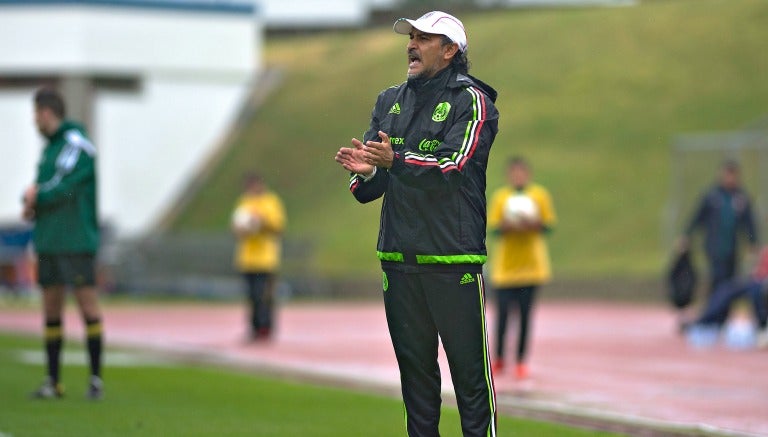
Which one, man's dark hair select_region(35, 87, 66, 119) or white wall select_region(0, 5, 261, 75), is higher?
white wall select_region(0, 5, 261, 75)

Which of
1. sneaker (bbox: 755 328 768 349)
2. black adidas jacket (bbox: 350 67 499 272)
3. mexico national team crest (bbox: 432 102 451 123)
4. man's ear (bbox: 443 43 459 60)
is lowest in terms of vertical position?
sneaker (bbox: 755 328 768 349)

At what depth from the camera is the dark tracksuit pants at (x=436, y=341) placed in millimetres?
7742

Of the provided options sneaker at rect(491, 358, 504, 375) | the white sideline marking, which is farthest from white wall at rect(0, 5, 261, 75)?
sneaker at rect(491, 358, 504, 375)

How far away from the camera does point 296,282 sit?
3559 centimetres

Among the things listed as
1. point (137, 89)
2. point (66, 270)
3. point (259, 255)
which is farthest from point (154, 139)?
point (66, 270)

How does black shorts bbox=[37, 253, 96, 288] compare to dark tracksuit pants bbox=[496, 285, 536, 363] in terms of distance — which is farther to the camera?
dark tracksuit pants bbox=[496, 285, 536, 363]

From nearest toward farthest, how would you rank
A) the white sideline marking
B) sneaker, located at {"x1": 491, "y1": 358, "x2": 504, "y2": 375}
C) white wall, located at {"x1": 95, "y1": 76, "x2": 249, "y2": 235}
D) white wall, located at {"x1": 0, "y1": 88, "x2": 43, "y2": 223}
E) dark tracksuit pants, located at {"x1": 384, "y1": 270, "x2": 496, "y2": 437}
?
dark tracksuit pants, located at {"x1": 384, "y1": 270, "x2": 496, "y2": 437} → sneaker, located at {"x1": 491, "y1": 358, "x2": 504, "y2": 375} → the white sideline marking → white wall, located at {"x1": 0, "y1": 88, "x2": 43, "y2": 223} → white wall, located at {"x1": 95, "y1": 76, "x2": 249, "y2": 235}

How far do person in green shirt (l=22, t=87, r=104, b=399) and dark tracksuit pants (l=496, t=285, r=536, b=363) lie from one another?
4.65 m

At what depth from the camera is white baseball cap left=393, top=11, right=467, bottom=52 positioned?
25.3ft

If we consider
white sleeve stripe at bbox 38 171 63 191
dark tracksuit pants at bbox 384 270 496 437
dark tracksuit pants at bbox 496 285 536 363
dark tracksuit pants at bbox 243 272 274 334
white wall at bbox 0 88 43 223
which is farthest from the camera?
white wall at bbox 0 88 43 223

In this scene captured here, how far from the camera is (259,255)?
20.6m

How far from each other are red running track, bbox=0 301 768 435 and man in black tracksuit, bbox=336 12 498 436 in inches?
131

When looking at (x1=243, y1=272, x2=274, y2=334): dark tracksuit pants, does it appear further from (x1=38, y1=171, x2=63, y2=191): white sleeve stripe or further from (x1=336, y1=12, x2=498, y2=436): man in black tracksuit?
(x1=336, y1=12, x2=498, y2=436): man in black tracksuit

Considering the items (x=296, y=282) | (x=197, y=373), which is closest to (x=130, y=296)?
(x=296, y=282)
